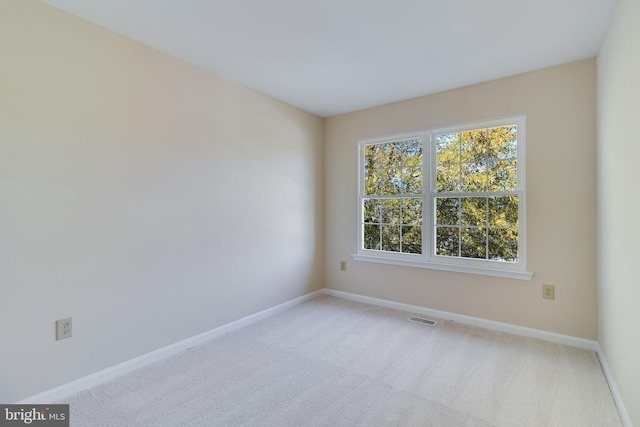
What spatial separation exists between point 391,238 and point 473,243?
895 millimetres

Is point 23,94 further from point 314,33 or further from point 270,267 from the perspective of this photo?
point 270,267

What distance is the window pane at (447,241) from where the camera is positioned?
3148 mm

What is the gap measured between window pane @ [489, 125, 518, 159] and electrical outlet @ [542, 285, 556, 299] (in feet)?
3.95

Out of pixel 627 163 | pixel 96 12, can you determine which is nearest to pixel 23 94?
pixel 96 12

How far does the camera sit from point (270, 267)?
10.9 feet

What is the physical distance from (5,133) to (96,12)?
919 millimetres

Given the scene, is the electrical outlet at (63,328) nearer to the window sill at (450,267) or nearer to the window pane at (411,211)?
the window sill at (450,267)

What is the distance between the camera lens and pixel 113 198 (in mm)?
2107

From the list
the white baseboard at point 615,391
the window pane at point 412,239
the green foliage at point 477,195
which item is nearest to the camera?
the white baseboard at point 615,391

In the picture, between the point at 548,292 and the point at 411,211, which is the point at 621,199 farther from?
the point at 411,211

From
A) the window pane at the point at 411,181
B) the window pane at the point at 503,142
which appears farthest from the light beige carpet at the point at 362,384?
the window pane at the point at 503,142

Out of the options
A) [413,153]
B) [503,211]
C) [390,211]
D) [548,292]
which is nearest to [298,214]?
[390,211]

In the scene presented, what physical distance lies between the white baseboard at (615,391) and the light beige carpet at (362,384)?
3 centimetres

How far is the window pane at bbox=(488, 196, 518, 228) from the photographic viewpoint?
2.83 metres
